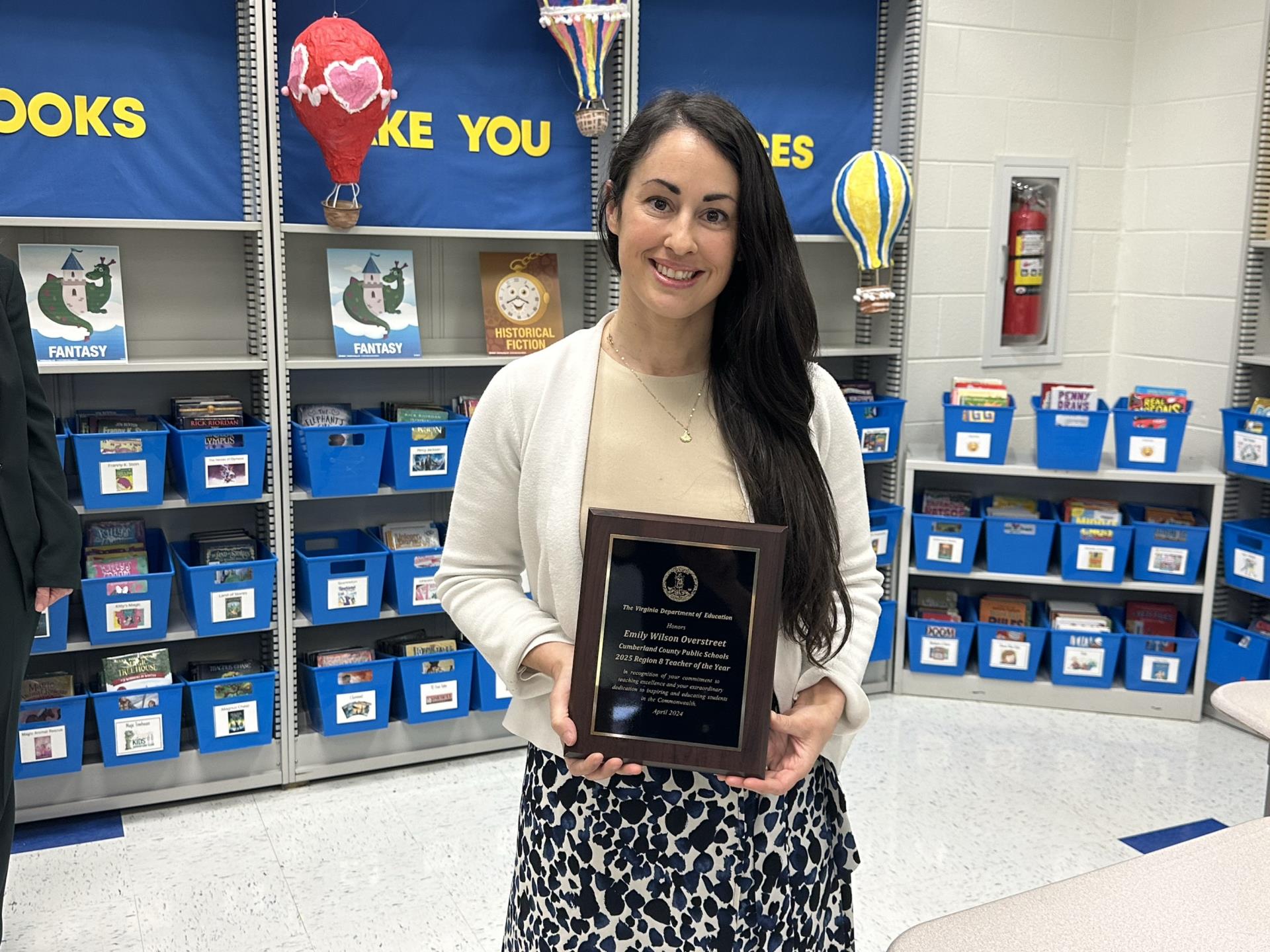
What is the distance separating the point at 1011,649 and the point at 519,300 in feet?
6.91

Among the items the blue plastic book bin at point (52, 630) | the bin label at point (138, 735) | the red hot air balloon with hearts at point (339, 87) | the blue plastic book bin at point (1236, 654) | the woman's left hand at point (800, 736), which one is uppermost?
the red hot air balloon with hearts at point (339, 87)

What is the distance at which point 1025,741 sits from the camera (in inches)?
152

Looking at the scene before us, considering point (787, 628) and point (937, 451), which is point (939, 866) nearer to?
point (937, 451)

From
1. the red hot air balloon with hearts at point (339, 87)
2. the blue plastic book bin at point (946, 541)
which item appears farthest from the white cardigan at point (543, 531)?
the blue plastic book bin at point (946, 541)

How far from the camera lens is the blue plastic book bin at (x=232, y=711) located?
129 inches

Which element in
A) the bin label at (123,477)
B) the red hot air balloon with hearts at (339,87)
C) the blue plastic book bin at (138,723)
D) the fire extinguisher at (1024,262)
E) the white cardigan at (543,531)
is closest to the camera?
the white cardigan at (543,531)

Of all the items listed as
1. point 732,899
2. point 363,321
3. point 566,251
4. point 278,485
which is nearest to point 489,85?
point 566,251

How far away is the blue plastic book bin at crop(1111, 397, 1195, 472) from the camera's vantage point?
12.7 feet

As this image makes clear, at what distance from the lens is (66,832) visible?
10.3ft

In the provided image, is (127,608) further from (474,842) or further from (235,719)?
(474,842)

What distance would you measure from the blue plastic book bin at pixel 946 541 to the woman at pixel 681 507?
108 inches

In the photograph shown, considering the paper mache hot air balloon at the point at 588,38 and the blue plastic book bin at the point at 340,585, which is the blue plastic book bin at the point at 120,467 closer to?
the blue plastic book bin at the point at 340,585

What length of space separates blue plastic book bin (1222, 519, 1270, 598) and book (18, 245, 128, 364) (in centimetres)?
350

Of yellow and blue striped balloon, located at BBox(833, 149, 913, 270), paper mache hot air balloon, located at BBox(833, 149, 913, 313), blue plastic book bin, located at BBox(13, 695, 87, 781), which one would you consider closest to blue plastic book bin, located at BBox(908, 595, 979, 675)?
paper mache hot air balloon, located at BBox(833, 149, 913, 313)
